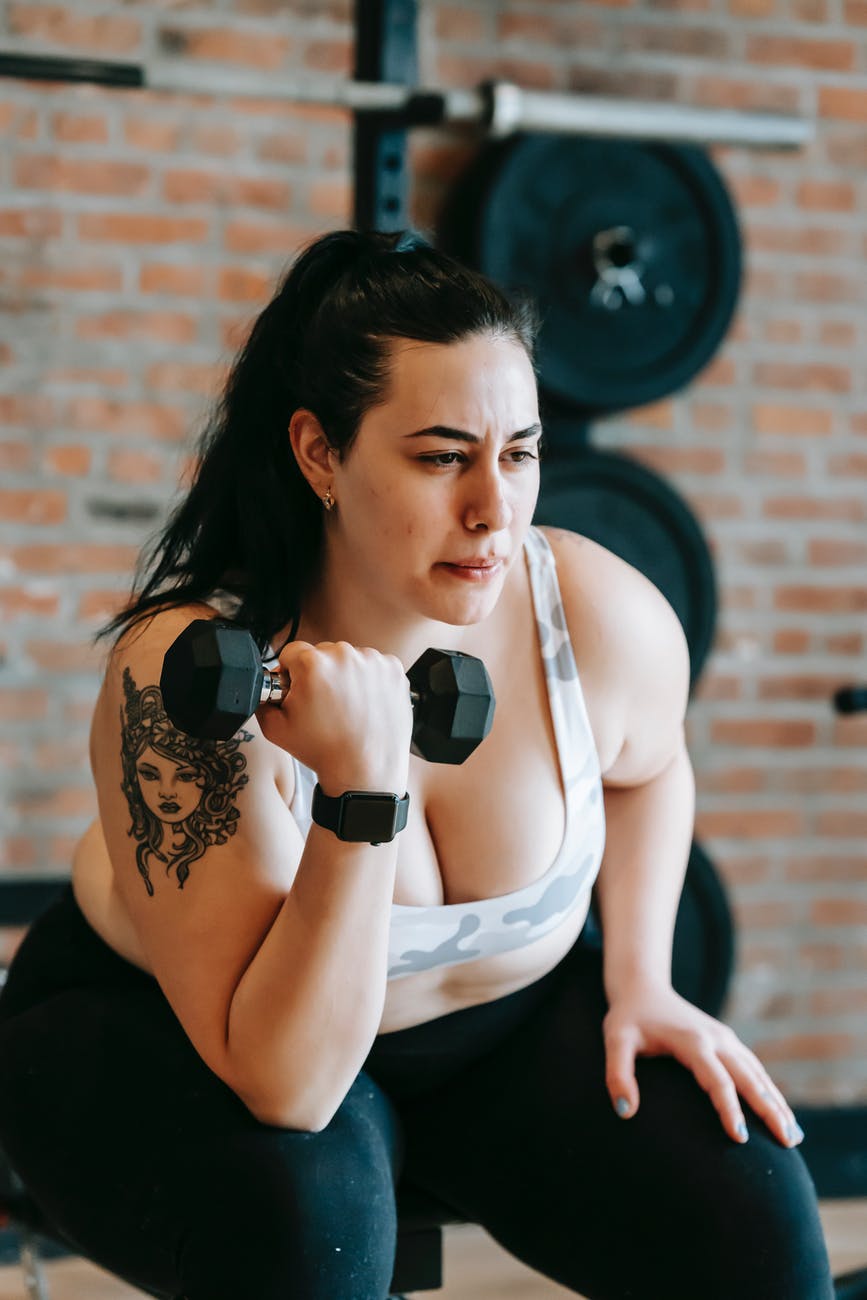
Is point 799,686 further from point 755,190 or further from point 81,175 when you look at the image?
point 81,175

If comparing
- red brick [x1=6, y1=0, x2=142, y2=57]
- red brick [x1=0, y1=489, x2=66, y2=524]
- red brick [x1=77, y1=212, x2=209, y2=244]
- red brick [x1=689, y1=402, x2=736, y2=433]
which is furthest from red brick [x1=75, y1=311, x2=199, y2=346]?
red brick [x1=689, y1=402, x2=736, y2=433]

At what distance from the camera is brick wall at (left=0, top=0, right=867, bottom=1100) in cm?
218

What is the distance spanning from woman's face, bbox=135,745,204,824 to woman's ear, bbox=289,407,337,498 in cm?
27

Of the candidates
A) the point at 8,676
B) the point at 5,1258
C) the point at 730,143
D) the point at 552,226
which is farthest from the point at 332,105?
the point at 5,1258

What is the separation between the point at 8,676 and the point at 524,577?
45.6 inches

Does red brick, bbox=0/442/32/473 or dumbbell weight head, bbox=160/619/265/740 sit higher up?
dumbbell weight head, bbox=160/619/265/740

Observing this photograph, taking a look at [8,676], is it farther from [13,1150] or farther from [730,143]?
[730,143]

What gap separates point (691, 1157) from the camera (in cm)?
113

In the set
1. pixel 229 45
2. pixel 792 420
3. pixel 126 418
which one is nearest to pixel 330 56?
pixel 229 45

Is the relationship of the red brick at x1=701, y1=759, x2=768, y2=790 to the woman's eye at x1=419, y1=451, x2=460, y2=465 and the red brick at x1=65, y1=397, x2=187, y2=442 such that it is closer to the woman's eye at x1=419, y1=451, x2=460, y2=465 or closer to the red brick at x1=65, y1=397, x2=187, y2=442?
the red brick at x1=65, y1=397, x2=187, y2=442

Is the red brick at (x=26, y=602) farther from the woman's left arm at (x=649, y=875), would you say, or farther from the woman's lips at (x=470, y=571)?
the woman's lips at (x=470, y=571)

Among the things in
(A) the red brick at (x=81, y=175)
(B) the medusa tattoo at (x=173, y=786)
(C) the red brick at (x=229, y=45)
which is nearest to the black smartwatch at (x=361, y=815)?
(B) the medusa tattoo at (x=173, y=786)

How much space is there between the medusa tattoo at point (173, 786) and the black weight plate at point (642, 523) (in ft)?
3.91

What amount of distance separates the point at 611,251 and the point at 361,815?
4.71 ft
